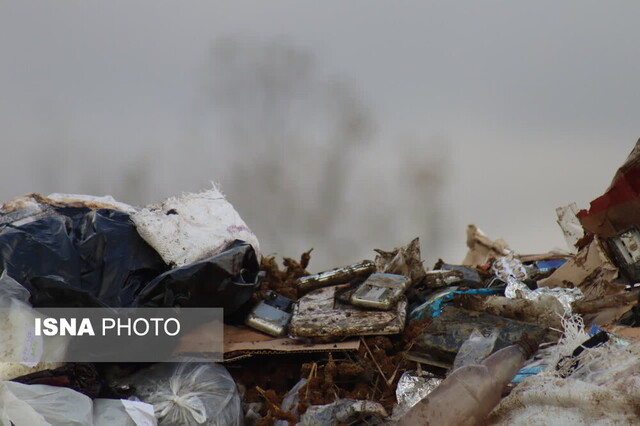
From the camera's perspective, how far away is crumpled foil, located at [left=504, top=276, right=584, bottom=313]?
2824 millimetres

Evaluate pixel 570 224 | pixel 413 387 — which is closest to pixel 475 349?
pixel 413 387

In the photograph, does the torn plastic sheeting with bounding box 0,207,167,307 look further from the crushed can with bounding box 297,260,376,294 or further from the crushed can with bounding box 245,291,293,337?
the crushed can with bounding box 297,260,376,294

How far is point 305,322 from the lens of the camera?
2.75m

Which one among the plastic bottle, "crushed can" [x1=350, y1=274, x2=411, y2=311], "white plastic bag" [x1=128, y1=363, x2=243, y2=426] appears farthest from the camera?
"crushed can" [x1=350, y1=274, x2=411, y2=311]

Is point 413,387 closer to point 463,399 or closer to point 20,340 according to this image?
point 463,399

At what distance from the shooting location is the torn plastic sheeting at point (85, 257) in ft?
8.75

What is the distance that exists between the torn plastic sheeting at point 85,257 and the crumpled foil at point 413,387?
1.02 meters

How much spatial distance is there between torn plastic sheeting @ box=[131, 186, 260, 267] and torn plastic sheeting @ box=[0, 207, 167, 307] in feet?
0.21

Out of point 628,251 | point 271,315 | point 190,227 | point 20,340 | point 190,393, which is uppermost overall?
point 190,227

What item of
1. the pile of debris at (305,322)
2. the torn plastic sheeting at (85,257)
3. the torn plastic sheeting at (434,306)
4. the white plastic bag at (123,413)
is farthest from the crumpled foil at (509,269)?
the white plastic bag at (123,413)

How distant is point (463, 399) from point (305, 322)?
881 mm

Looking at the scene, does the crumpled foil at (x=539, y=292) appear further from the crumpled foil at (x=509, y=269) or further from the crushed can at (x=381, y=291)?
the crushed can at (x=381, y=291)

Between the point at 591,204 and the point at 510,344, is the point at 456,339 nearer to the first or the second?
the point at 510,344

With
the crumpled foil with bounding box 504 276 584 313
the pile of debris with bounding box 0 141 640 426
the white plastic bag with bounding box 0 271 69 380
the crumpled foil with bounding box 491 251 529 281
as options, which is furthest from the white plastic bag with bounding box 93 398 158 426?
the crumpled foil with bounding box 491 251 529 281
